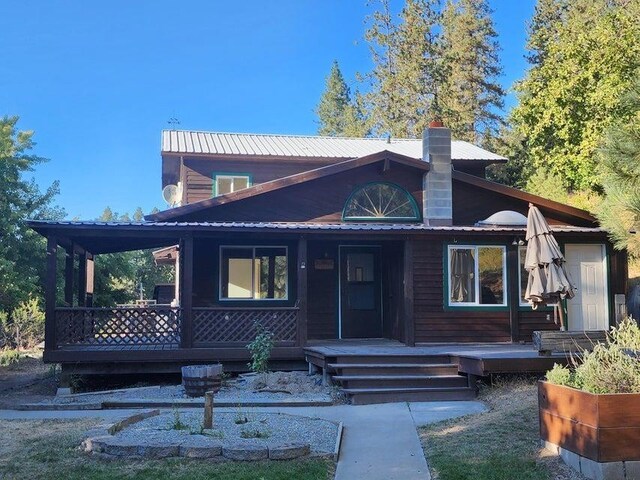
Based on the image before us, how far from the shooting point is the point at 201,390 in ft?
35.3

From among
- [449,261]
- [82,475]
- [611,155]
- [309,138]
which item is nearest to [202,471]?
[82,475]

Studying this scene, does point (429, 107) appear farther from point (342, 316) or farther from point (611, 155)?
point (611, 155)

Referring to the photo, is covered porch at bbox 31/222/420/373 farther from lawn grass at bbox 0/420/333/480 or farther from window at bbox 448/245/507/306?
lawn grass at bbox 0/420/333/480

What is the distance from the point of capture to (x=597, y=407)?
5746 mm

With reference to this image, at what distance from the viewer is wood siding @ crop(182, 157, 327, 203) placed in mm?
17281

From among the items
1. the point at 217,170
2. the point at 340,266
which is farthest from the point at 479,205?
the point at 217,170

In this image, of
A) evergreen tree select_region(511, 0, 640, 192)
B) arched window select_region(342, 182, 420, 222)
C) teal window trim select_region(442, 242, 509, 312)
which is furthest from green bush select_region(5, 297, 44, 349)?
evergreen tree select_region(511, 0, 640, 192)

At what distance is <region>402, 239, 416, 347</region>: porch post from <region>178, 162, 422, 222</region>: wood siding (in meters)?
2.08

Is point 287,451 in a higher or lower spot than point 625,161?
lower

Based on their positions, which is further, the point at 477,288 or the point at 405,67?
the point at 405,67

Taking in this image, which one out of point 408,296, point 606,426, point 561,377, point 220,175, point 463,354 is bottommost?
point 606,426

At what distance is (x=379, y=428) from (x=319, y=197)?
7.88 metres

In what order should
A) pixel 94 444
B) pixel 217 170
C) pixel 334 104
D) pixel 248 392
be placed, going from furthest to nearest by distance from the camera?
pixel 334 104, pixel 217 170, pixel 248 392, pixel 94 444

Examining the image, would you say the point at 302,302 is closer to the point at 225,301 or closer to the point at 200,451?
the point at 225,301
